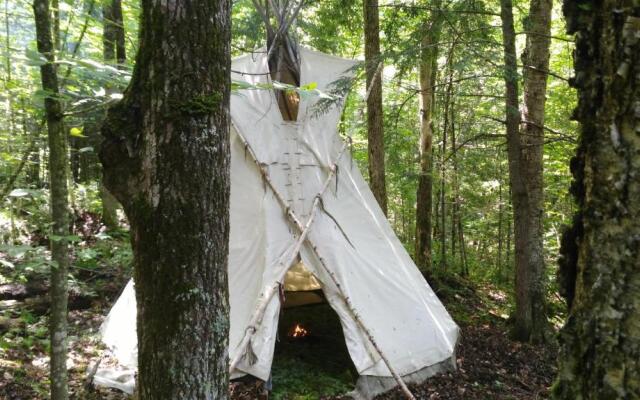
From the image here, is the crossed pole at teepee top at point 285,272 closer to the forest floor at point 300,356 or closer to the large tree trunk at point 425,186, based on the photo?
the forest floor at point 300,356

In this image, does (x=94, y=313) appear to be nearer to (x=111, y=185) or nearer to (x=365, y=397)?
(x=365, y=397)

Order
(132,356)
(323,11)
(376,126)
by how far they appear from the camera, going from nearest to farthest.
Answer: (132,356) < (376,126) < (323,11)

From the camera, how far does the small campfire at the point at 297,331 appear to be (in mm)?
6739

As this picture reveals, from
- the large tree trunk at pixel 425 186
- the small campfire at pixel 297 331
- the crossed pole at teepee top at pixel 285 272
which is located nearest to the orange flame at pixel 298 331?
the small campfire at pixel 297 331

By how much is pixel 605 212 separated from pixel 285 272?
4.47 m

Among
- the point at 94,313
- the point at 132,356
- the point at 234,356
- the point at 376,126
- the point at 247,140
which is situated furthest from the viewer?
the point at 376,126

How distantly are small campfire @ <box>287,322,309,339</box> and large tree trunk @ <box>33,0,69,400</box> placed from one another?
364cm

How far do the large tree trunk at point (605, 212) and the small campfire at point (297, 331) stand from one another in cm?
601

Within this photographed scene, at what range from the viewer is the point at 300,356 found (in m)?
6.00

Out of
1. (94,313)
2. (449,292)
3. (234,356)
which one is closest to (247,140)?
(234,356)

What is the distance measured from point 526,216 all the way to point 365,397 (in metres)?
3.33

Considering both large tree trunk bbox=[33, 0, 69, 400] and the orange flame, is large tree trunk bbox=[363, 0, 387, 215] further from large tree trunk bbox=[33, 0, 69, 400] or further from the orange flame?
large tree trunk bbox=[33, 0, 69, 400]

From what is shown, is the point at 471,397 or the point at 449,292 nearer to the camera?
the point at 471,397

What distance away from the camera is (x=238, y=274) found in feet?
17.8
